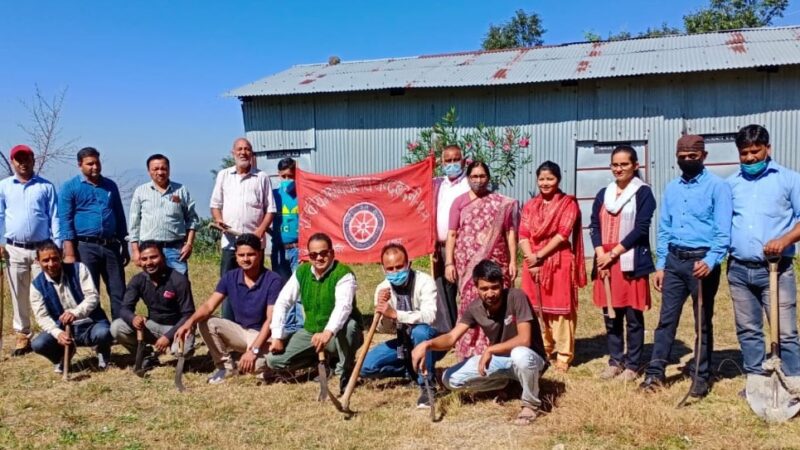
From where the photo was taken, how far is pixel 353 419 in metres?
4.46

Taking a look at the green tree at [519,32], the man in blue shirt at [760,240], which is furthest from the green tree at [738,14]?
the man in blue shirt at [760,240]

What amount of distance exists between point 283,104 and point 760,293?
11.3 metres

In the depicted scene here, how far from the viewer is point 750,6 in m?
22.0

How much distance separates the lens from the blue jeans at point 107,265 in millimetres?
6172

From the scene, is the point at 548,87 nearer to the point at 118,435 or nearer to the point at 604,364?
the point at 604,364

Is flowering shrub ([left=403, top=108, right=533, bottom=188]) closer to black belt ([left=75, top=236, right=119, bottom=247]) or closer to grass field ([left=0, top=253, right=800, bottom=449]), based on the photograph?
black belt ([left=75, top=236, right=119, bottom=247])

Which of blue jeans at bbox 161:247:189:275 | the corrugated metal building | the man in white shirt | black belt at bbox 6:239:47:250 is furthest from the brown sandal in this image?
the corrugated metal building

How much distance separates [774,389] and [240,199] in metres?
4.47

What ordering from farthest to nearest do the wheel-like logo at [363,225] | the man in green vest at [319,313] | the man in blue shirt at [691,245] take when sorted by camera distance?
1. the wheel-like logo at [363,225]
2. the man in green vest at [319,313]
3. the man in blue shirt at [691,245]

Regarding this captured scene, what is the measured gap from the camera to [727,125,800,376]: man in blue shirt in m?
4.33

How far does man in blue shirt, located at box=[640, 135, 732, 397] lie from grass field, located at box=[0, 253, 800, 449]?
307 mm

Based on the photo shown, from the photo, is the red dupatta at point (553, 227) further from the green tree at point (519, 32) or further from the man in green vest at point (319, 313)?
the green tree at point (519, 32)

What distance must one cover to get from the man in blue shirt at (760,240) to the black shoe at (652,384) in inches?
23.0

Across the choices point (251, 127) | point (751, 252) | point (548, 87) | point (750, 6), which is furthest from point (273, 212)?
point (750, 6)
